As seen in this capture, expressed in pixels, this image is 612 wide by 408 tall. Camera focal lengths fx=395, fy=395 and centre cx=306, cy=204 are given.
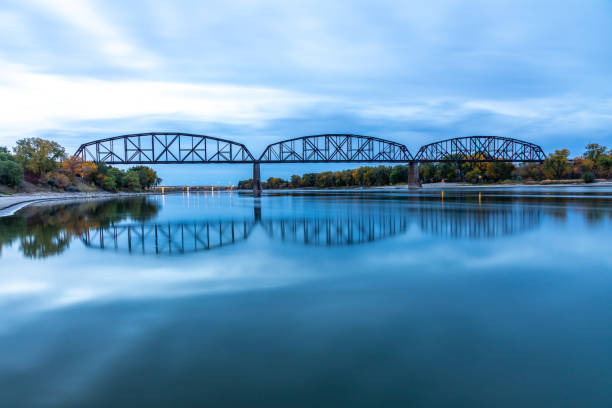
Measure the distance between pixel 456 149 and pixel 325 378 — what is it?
183930 mm

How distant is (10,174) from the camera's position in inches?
2916

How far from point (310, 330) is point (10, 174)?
88.3 meters

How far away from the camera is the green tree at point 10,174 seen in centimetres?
7331

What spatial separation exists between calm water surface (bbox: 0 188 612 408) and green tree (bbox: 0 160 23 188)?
77.0 metres

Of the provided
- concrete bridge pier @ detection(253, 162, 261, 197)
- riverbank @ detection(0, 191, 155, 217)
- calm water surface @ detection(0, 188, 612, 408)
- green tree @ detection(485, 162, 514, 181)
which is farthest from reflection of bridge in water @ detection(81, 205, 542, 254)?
green tree @ detection(485, 162, 514, 181)

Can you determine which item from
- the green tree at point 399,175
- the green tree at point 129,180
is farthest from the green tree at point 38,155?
the green tree at point 399,175

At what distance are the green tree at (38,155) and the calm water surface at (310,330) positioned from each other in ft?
315

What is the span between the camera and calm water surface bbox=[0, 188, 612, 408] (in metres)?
4.14

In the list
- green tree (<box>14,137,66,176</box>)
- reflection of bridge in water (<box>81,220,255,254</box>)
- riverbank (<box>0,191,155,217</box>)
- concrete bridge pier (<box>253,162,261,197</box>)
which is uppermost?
green tree (<box>14,137,66,176</box>)

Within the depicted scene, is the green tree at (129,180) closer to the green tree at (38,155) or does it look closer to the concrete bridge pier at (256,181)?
the green tree at (38,155)

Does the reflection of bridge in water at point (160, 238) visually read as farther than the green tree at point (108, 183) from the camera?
No

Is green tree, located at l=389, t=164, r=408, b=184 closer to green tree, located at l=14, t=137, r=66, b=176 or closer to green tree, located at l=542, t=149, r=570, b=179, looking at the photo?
green tree, located at l=542, t=149, r=570, b=179

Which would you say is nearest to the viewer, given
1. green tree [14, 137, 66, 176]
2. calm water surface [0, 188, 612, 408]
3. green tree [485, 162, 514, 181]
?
calm water surface [0, 188, 612, 408]

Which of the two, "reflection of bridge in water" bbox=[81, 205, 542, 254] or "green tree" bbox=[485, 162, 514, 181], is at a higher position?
"green tree" bbox=[485, 162, 514, 181]
